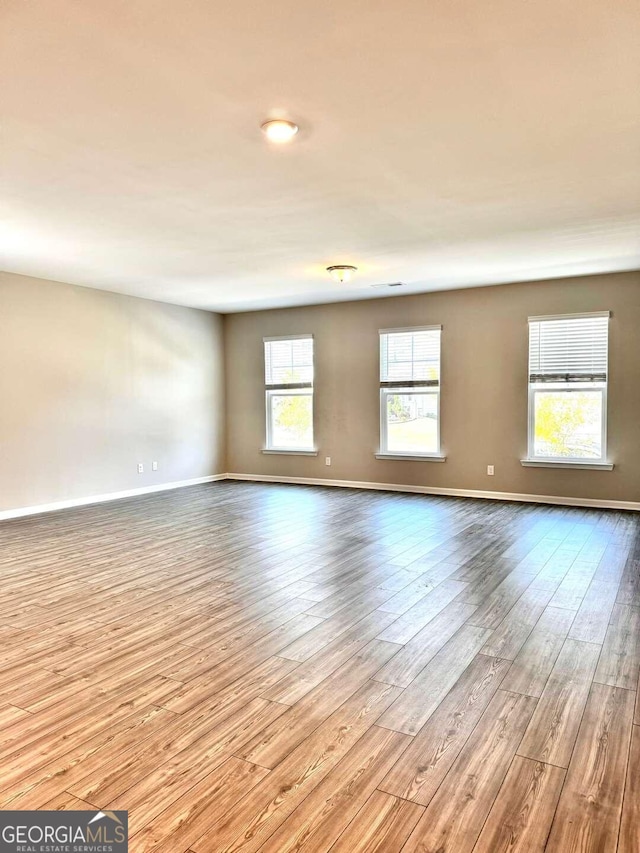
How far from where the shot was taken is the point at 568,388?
6738 millimetres

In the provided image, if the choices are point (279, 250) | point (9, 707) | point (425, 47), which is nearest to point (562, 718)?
point (9, 707)

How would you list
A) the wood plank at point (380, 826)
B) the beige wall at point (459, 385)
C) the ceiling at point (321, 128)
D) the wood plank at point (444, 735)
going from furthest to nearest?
1. the beige wall at point (459, 385)
2. the ceiling at point (321, 128)
3. the wood plank at point (444, 735)
4. the wood plank at point (380, 826)

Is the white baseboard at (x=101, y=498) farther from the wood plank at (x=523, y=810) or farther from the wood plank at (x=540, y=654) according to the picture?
the wood plank at (x=523, y=810)

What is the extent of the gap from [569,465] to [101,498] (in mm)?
5823

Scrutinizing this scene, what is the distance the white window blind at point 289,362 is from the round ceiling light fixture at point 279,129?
18.1 ft

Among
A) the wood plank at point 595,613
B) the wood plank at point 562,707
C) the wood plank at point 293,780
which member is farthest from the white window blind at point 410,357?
the wood plank at point 293,780

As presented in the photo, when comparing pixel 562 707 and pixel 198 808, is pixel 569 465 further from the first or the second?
pixel 198 808

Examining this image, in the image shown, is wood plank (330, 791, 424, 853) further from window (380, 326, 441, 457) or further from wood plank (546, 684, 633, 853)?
window (380, 326, 441, 457)

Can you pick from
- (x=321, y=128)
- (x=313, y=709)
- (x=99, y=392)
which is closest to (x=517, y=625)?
(x=313, y=709)

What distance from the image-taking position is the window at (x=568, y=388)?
657cm

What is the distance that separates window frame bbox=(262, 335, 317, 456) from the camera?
28.2 feet

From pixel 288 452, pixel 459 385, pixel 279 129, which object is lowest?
pixel 288 452

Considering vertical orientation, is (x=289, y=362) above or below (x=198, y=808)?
above

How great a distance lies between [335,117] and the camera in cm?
280
